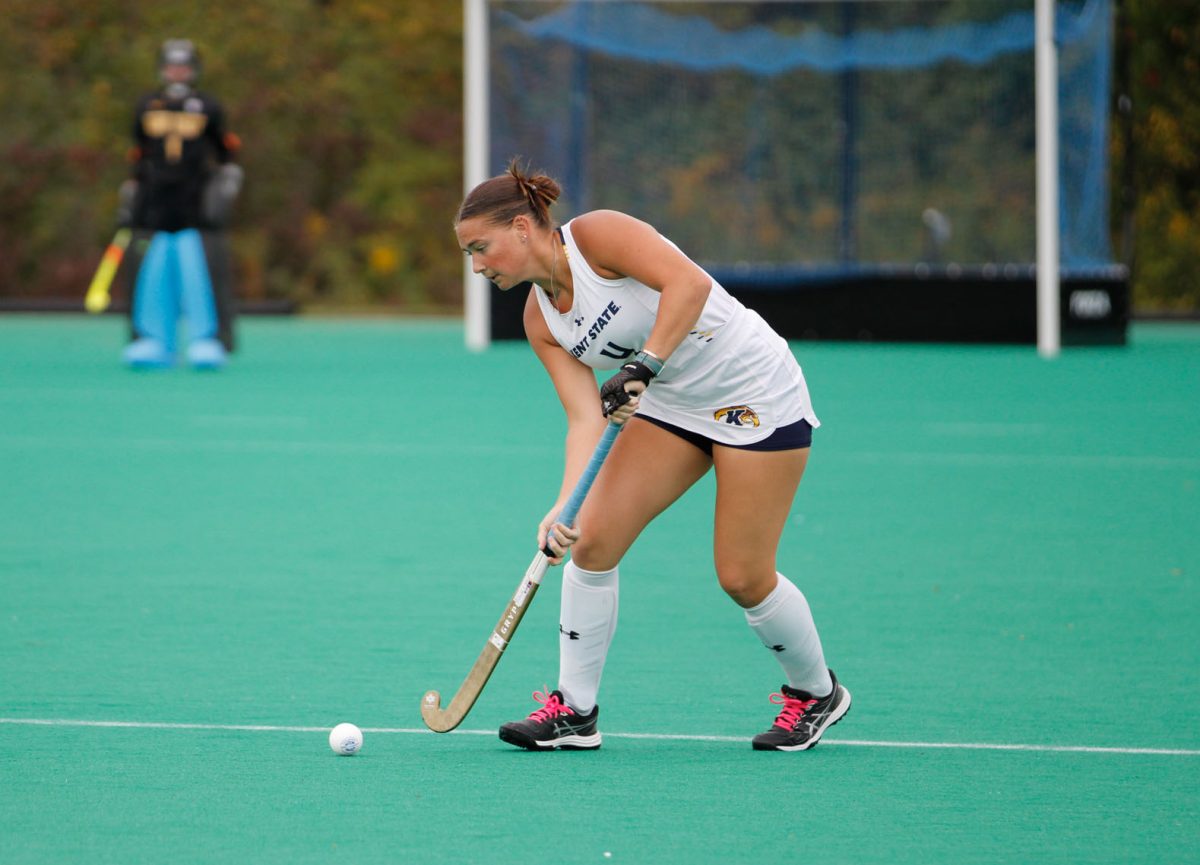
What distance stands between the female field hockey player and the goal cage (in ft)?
43.7

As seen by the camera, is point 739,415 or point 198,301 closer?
point 739,415

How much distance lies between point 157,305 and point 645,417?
10.9 m

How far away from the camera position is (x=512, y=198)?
4.22m

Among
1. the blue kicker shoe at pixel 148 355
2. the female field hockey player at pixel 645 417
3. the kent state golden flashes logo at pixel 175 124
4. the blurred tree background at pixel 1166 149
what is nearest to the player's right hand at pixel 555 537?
the female field hockey player at pixel 645 417

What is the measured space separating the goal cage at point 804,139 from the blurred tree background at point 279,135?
610 cm

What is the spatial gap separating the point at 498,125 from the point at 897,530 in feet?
36.5

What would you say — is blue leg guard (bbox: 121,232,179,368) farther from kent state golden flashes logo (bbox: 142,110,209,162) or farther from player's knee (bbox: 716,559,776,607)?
player's knee (bbox: 716,559,776,607)

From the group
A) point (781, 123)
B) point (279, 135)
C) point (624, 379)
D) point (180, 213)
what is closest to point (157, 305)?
point (180, 213)

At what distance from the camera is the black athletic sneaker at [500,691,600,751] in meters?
4.44

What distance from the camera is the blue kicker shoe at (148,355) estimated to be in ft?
49.3

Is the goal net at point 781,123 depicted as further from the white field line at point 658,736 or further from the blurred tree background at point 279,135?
the white field line at point 658,736

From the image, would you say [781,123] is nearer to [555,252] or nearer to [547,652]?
[547,652]

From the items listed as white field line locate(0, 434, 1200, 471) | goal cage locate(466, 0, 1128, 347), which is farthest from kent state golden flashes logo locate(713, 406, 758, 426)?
goal cage locate(466, 0, 1128, 347)

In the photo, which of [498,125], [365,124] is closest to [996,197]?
[498,125]
